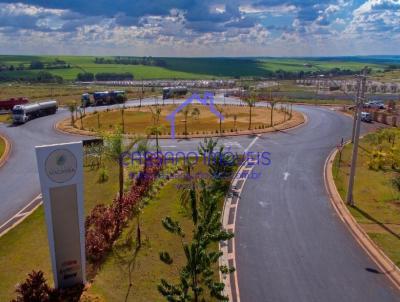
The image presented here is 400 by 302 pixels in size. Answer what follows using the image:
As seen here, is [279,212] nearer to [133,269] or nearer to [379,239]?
[379,239]

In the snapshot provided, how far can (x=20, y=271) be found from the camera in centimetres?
2125

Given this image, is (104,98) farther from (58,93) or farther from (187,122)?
(58,93)

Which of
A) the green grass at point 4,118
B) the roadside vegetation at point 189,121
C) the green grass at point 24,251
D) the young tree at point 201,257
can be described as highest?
the young tree at point 201,257

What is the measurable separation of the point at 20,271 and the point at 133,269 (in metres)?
6.55

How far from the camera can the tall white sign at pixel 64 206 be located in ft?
57.7

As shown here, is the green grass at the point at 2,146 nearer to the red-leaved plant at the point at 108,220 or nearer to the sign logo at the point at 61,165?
the red-leaved plant at the point at 108,220

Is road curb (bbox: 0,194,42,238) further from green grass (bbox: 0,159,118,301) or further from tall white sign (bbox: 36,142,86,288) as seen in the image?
tall white sign (bbox: 36,142,86,288)

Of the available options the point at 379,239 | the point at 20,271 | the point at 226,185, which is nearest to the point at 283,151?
the point at 226,185

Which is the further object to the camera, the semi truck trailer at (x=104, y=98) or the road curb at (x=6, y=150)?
the semi truck trailer at (x=104, y=98)

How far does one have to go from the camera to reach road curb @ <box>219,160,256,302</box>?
19.9m

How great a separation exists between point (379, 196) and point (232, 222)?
14.5 m

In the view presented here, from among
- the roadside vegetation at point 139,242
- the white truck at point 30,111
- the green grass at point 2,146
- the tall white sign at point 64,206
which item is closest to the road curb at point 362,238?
the roadside vegetation at point 139,242

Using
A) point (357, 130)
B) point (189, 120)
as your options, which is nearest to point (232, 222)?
point (357, 130)

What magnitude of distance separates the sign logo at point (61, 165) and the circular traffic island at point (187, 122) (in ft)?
113
